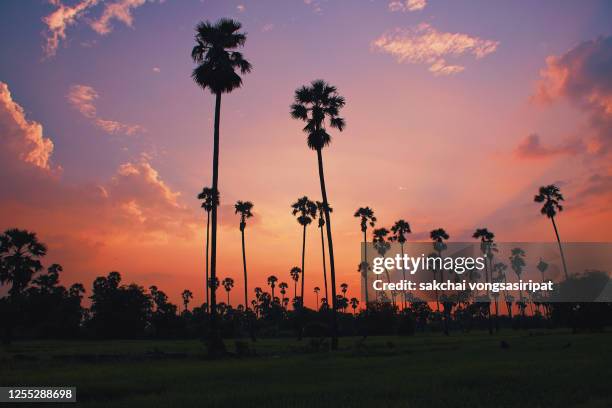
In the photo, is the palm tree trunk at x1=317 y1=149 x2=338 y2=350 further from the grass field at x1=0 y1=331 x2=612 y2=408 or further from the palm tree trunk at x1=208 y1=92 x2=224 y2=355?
the grass field at x1=0 y1=331 x2=612 y2=408

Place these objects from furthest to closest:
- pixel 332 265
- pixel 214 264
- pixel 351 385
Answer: pixel 332 265
pixel 214 264
pixel 351 385

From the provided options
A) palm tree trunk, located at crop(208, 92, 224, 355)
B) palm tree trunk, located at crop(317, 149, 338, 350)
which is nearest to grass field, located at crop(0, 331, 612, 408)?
palm tree trunk, located at crop(208, 92, 224, 355)

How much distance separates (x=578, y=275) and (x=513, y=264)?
49.8m

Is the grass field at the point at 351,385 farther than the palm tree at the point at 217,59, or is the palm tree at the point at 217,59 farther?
the palm tree at the point at 217,59

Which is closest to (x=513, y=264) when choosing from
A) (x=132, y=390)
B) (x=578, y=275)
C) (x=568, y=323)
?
(x=578, y=275)

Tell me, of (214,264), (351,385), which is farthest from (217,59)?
(351,385)

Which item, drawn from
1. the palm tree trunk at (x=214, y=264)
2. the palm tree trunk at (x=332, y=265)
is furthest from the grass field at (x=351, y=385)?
the palm tree trunk at (x=332, y=265)

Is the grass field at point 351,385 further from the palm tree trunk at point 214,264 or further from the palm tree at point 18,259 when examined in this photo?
the palm tree at point 18,259

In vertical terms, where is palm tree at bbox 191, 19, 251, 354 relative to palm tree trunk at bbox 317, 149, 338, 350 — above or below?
above

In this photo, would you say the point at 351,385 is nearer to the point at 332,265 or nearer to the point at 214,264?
the point at 214,264

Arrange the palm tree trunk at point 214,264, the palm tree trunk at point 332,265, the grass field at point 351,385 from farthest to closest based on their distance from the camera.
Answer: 1. the palm tree trunk at point 332,265
2. the palm tree trunk at point 214,264
3. the grass field at point 351,385

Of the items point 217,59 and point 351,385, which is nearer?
point 351,385

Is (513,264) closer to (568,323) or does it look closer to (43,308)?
(568,323)

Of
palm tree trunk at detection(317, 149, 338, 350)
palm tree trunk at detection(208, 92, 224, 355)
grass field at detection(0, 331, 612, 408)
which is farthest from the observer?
palm tree trunk at detection(317, 149, 338, 350)
